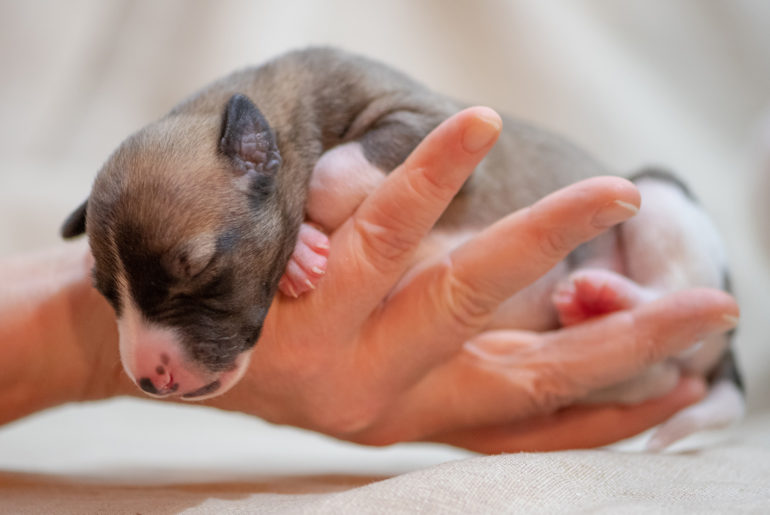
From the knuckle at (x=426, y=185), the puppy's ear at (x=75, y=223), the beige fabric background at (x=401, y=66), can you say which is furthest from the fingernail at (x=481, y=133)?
the beige fabric background at (x=401, y=66)

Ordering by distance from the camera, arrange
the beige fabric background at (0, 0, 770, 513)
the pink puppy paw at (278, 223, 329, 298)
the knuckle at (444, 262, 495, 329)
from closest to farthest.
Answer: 1. the pink puppy paw at (278, 223, 329, 298)
2. the knuckle at (444, 262, 495, 329)
3. the beige fabric background at (0, 0, 770, 513)

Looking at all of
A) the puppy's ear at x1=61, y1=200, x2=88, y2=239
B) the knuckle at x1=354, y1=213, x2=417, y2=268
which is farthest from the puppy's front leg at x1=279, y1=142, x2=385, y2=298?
the puppy's ear at x1=61, y1=200, x2=88, y2=239

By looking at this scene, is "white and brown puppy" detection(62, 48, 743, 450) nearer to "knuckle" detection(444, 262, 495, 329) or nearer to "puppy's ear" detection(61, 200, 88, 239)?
"puppy's ear" detection(61, 200, 88, 239)

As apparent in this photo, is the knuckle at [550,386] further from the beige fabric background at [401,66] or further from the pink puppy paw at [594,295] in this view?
the beige fabric background at [401,66]

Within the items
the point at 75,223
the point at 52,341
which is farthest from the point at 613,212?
the point at 52,341

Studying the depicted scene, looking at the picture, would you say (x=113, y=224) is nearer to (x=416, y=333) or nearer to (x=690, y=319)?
(x=416, y=333)
